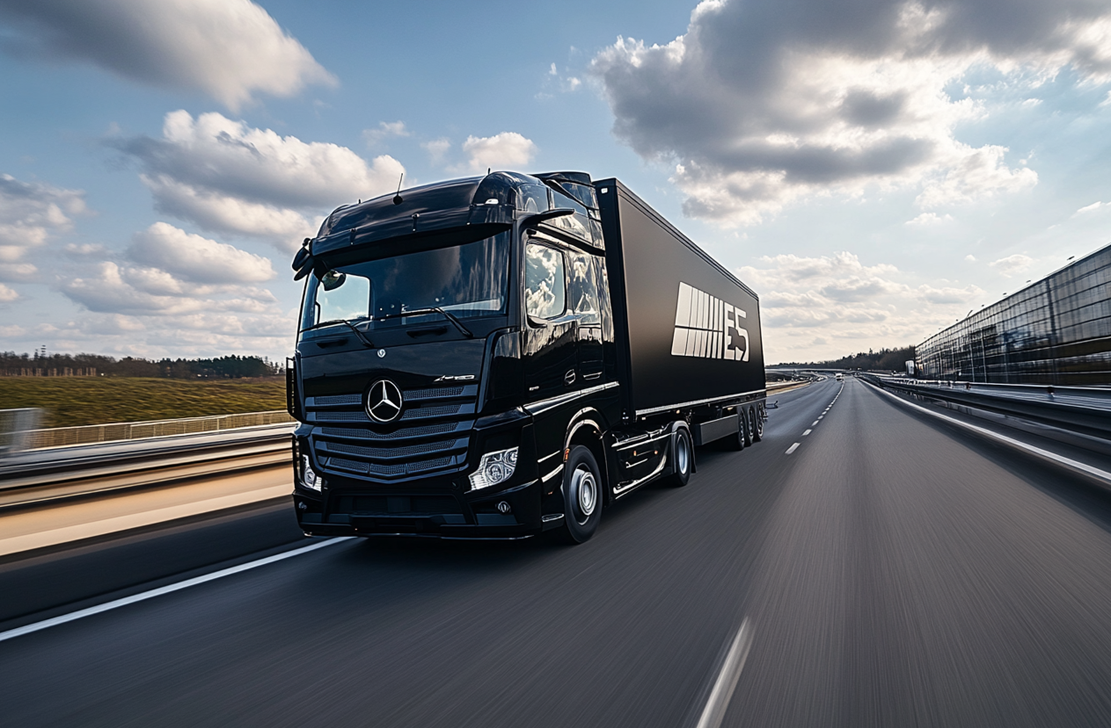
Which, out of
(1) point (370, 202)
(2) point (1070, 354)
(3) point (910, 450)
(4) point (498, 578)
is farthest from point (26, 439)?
(2) point (1070, 354)

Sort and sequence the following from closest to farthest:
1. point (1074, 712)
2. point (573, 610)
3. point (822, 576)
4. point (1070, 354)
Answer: point (1074, 712) → point (573, 610) → point (822, 576) → point (1070, 354)

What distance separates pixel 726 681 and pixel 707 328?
9.03 m

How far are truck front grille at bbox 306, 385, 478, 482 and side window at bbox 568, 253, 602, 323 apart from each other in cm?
177

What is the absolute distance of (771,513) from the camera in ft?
23.4

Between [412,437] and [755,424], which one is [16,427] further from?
[755,424]

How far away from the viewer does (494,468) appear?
501 cm

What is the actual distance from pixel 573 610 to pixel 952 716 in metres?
2.15

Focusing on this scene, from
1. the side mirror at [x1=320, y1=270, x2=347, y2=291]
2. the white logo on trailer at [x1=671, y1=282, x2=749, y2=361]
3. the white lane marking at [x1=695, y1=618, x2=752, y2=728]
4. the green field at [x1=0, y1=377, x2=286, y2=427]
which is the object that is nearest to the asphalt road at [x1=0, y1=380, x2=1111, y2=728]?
the white lane marking at [x1=695, y1=618, x2=752, y2=728]

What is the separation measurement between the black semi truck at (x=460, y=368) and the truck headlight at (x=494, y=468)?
0.04 feet

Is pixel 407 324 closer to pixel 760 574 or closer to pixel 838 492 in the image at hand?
pixel 760 574

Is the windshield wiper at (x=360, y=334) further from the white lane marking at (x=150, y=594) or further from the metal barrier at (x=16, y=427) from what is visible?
the metal barrier at (x=16, y=427)

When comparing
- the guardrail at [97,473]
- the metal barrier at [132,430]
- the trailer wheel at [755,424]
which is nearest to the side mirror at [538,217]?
the guardrail at [97,473]

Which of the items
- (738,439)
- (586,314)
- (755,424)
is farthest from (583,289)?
(755,424)

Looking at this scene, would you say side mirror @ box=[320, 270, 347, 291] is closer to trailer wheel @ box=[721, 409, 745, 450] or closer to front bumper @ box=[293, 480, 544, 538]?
front bumper @ box=[293, 480, 544, 538]
